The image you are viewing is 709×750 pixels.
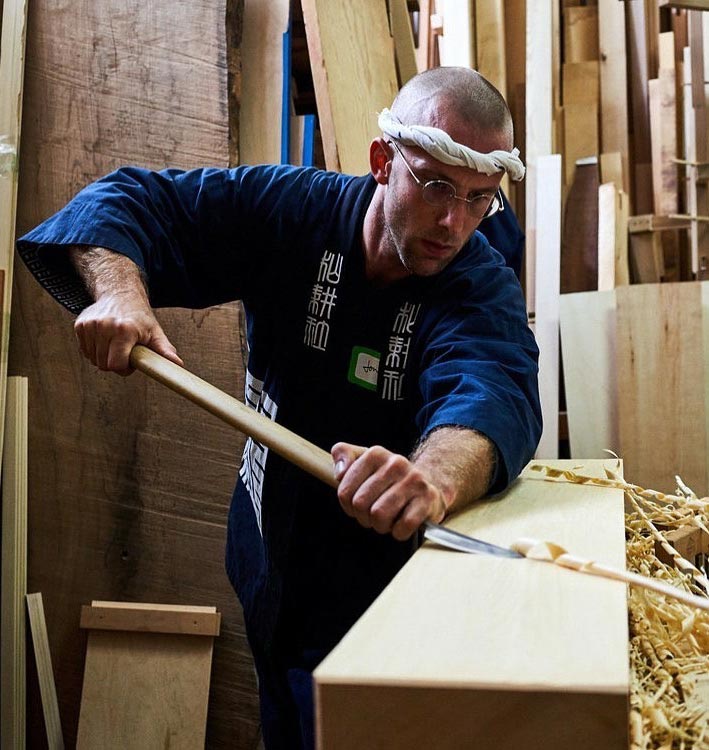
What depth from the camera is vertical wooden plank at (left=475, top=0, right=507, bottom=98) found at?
428 cm

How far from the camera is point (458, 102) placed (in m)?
1.80

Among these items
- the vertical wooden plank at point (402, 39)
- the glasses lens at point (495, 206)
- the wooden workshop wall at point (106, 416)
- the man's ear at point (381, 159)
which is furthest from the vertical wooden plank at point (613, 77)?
Answer: the man's ear at point (381, 159)

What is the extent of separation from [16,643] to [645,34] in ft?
15.2

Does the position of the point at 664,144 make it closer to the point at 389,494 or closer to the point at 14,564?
the point at 14,564

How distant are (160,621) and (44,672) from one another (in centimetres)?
37

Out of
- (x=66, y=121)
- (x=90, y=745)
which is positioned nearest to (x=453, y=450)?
(x=90, y=745)

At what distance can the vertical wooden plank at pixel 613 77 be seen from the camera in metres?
5.04

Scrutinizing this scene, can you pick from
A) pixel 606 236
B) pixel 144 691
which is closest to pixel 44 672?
pixel 144 691

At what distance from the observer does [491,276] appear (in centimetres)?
195

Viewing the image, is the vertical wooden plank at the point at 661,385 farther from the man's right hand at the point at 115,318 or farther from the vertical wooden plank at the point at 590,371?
the man's right hand at the point at 115,318

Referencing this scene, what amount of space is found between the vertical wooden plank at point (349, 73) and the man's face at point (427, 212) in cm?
102

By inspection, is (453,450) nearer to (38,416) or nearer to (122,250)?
(122,250)

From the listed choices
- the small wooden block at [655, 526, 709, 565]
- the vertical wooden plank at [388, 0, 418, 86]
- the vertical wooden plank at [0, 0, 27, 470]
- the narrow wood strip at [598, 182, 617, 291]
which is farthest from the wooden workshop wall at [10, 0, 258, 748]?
the narrow wood strip at [598, 182, 617, 291]

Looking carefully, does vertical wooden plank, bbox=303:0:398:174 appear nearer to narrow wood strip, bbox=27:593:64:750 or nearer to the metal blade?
narrow wood strip, bbox=27:593:64:750
